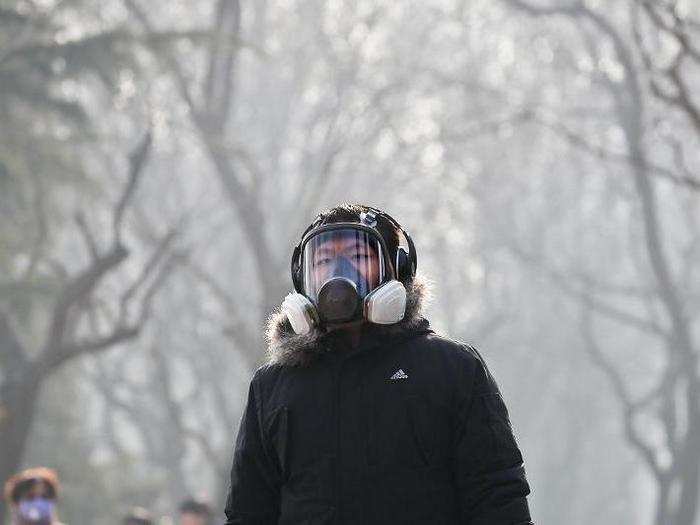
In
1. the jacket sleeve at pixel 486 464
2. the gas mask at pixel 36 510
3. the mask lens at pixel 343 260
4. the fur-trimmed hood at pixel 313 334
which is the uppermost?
the gas mask at pixel 36 510

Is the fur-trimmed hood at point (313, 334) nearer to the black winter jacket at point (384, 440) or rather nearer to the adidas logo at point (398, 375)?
the black winter jacket at point (384, 440)

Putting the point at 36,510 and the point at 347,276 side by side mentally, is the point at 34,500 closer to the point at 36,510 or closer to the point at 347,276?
the point at 36,510

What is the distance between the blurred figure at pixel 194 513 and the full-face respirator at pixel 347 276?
24.7ft

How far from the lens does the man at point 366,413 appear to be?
3.70 metres

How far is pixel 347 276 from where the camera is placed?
3.88 metres

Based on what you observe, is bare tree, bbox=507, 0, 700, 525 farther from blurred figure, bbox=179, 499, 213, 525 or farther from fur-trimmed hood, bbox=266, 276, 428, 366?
fur-trimmed hood, bbox=266, 276, 428, 366

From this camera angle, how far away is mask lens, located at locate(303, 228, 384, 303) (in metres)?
3.89

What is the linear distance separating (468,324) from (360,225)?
29907 mm

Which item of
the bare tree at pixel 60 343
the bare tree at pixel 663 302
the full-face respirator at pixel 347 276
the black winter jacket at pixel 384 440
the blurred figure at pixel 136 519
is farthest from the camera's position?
the bare tree at pixel 663 302

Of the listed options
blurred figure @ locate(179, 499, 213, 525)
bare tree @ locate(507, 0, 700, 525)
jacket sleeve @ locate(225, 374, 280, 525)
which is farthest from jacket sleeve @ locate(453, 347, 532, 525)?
bare tree @ locate(507, 0, 700, 525)

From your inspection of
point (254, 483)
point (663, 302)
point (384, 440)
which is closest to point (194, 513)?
point (254, 483)

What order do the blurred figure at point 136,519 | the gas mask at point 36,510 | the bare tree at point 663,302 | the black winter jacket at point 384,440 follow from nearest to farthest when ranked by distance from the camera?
1. the black winter jacket at point 384,440
2. the gas mask at point 36,510
3. the blurred figure at point 136,519
4. the bare tree at point 663,302

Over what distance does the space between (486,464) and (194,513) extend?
786 centimetres

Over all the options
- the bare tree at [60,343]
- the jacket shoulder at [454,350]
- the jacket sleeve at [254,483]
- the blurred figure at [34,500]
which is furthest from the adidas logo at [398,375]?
the bare tree at [60,343]
